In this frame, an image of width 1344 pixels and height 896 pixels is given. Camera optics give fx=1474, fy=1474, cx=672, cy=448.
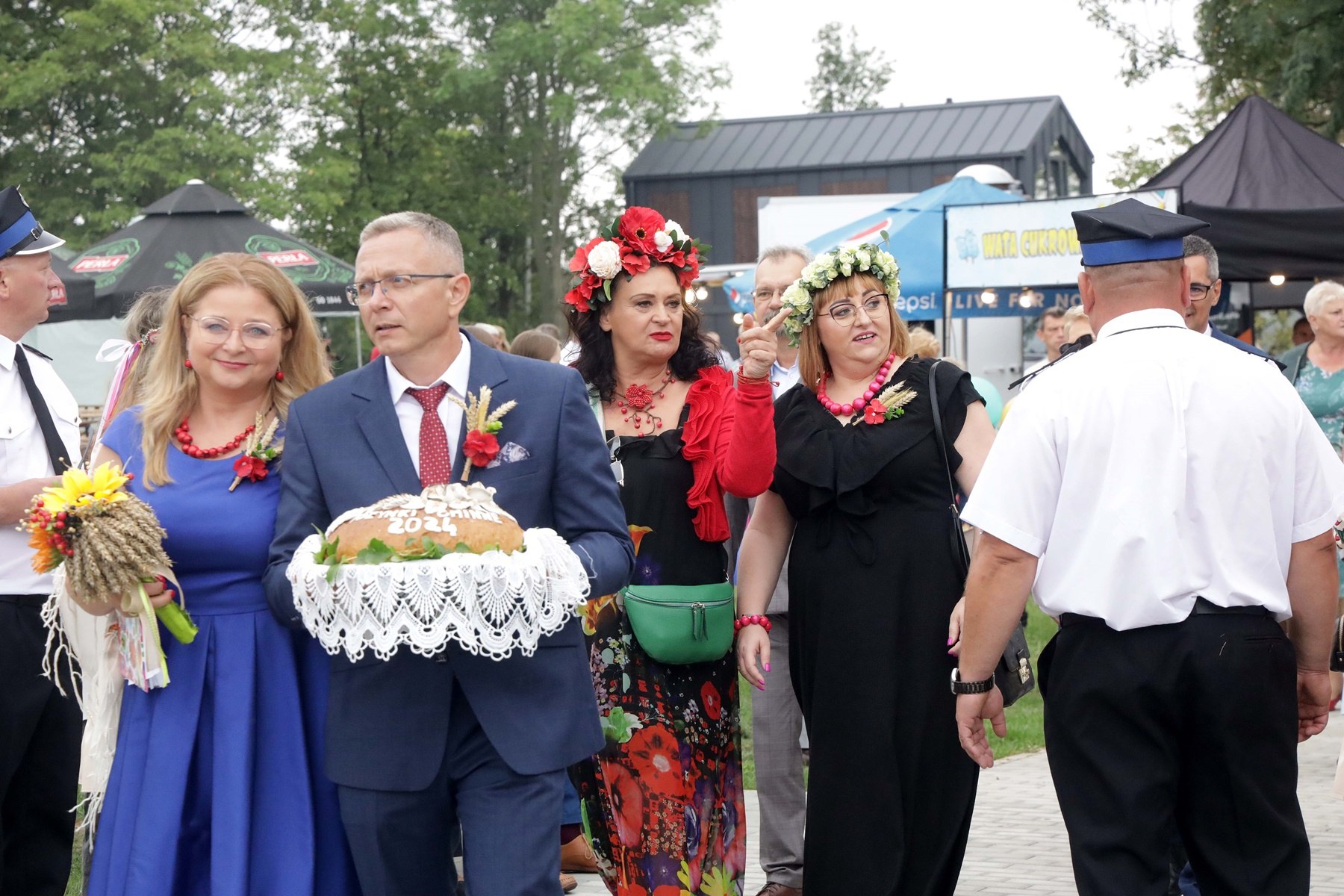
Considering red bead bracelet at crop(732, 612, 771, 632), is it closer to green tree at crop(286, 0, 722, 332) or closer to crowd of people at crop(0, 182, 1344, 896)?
crowd of people at crop(0, 182, 1344, 896)

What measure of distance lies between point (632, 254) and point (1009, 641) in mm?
1812

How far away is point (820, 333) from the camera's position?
4.81m

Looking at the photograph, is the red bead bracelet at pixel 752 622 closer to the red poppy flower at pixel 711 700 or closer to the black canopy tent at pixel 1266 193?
the red poppy flower at pixel 711 700

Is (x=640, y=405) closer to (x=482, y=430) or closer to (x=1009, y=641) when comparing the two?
(x=482, y=430)

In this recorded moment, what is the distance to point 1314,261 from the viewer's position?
9.88 metres

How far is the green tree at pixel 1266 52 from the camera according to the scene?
14.9 m

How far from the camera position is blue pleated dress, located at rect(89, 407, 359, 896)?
367cm

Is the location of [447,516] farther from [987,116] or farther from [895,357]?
[987,116]

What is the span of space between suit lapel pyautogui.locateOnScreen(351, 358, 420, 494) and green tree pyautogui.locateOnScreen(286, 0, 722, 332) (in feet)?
103

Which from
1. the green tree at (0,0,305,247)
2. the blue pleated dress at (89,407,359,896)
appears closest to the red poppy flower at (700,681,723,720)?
the blue pleated dress at (89,407,359,896)

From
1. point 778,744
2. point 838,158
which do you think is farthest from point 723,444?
point 838,158

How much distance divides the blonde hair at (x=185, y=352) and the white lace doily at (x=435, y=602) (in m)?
1.00

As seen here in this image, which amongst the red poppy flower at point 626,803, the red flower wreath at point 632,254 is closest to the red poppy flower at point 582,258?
the red flower wreath at point 632,254

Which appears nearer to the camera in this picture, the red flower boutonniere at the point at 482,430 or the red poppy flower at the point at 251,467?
the red flower boutonniere at the point at 482,430
